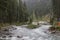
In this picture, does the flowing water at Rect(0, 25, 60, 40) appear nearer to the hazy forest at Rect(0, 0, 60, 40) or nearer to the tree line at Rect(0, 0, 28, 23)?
the hazy forest at Rect(0, 0, 60, 40)

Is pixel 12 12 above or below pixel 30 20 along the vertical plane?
above

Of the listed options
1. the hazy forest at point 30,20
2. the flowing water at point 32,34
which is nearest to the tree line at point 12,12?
the hazy forest at point 30,20

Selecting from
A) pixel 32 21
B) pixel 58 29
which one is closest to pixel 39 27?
pixel 32 21

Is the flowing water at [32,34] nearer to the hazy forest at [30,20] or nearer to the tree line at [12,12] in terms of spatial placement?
the hazy forest at [30,20]

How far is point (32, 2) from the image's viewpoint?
2703mm

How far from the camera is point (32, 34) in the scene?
2482mm

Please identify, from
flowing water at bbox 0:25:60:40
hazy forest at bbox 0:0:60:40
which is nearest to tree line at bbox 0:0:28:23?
hazy forest at bbox 0:0:60:40

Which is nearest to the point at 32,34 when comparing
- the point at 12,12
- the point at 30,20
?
the point at 30,20

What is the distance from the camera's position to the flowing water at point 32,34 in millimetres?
2414

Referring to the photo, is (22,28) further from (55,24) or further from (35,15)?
(55,24)

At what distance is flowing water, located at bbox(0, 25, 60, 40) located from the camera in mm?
2414

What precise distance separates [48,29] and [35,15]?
343 millimetres

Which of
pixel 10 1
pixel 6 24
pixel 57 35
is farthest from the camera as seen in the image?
pixel 10 1

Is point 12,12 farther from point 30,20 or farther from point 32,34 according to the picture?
point 32,34
